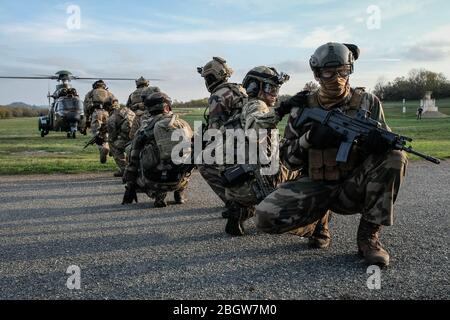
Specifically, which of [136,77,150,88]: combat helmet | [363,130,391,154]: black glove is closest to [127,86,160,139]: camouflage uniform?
[136,77,150,88]: combat helmet

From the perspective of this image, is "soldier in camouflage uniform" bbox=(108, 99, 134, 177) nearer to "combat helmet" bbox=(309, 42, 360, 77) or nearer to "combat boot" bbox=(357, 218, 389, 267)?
"combat helmet" bbox=(309, 42, 360, 77)

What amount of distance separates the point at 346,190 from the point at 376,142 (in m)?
0.61

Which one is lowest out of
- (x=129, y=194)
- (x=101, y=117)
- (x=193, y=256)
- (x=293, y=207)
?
(x=193, y=256)

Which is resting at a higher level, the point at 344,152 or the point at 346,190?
the point at 344,152

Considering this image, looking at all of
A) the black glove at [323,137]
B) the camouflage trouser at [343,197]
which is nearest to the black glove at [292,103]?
the black glove at [323,137]

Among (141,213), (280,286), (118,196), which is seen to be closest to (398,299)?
(280,286)

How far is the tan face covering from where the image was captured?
467cm

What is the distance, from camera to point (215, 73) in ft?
23.1

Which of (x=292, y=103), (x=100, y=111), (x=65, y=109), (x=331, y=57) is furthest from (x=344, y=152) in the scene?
(x=65, y=109)

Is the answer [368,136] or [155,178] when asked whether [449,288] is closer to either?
[368,136]

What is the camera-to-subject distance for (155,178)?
24.7ft

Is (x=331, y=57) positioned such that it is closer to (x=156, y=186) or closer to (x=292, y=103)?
(x=292, y=103)

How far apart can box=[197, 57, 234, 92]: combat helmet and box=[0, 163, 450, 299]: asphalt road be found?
1.83 m

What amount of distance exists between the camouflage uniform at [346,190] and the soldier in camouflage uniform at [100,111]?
325 inches
